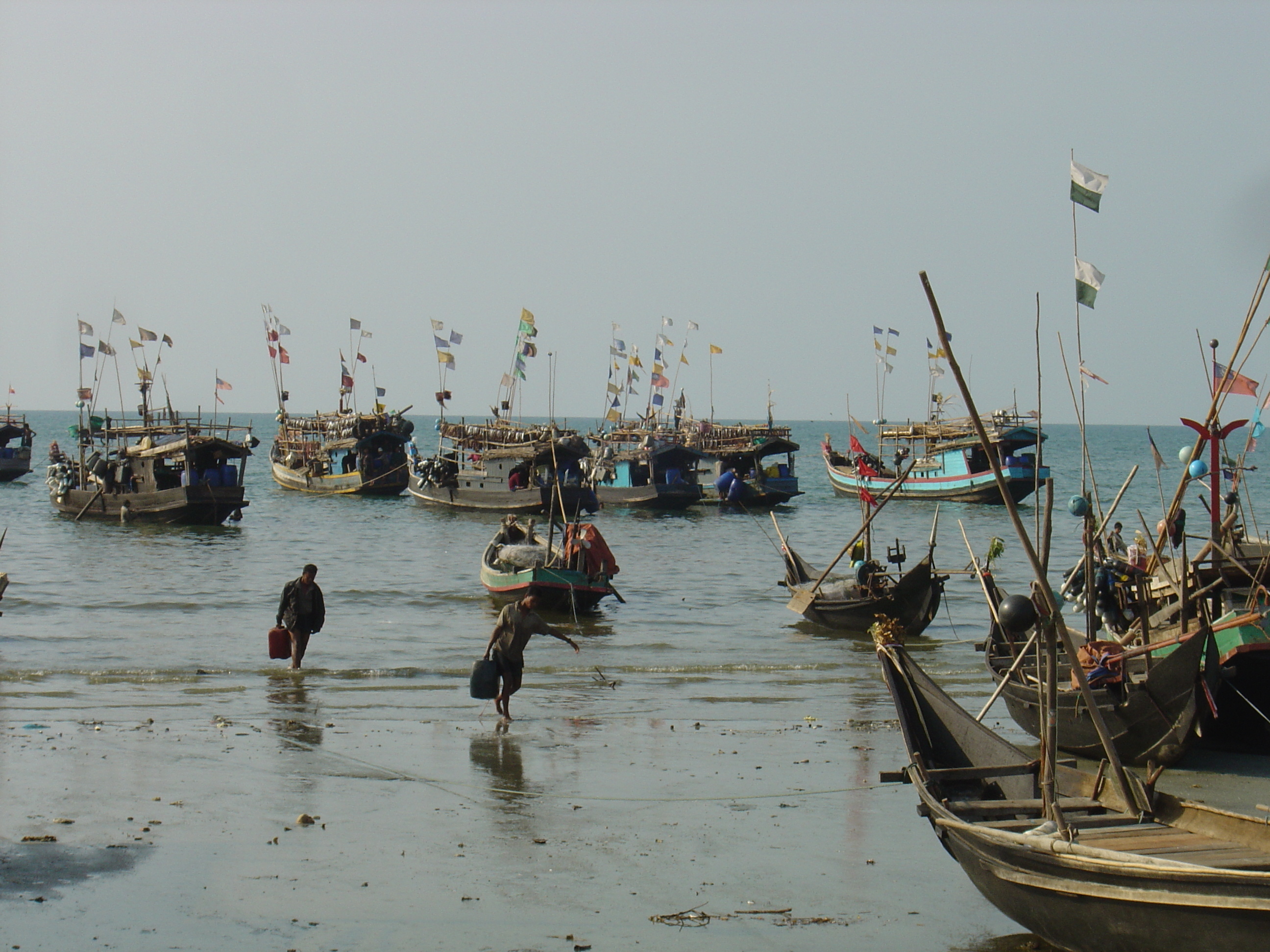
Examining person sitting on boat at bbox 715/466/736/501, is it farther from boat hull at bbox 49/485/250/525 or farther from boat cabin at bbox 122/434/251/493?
boat hull at bbox 49/485/250/525

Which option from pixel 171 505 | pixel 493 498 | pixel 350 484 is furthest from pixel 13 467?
pixel 493 498

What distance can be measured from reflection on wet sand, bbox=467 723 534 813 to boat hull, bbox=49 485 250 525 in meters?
30.5

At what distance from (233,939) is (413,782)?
336cm

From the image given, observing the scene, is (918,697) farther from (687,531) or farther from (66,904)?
(687,531)

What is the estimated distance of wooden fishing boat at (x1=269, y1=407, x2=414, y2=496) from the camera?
5525cm

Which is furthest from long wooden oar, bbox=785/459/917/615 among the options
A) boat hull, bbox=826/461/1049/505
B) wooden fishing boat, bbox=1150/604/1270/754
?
boat hull, bbox=826/461/1049/505

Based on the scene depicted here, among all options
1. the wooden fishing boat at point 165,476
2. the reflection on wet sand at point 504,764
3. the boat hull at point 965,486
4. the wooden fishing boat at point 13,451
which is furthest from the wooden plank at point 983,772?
the wooden fishing boat at point 13,451

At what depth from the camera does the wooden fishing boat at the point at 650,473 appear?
50938mm

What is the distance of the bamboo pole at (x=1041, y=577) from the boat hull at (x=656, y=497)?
142 ft

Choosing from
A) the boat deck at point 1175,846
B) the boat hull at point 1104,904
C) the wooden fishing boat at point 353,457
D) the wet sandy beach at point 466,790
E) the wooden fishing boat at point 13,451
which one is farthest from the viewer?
the wooden fishing boat at point 13,451

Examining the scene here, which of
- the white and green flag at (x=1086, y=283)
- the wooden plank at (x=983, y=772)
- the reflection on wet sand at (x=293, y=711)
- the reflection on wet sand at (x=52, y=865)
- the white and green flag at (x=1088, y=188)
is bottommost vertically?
the reflection on wet sand at (x=293, y=711)

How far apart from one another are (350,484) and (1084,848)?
171 ft

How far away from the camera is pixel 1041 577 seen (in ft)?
21.0

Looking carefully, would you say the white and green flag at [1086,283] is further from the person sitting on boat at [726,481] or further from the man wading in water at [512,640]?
the person sitting on boat at [726,481]
